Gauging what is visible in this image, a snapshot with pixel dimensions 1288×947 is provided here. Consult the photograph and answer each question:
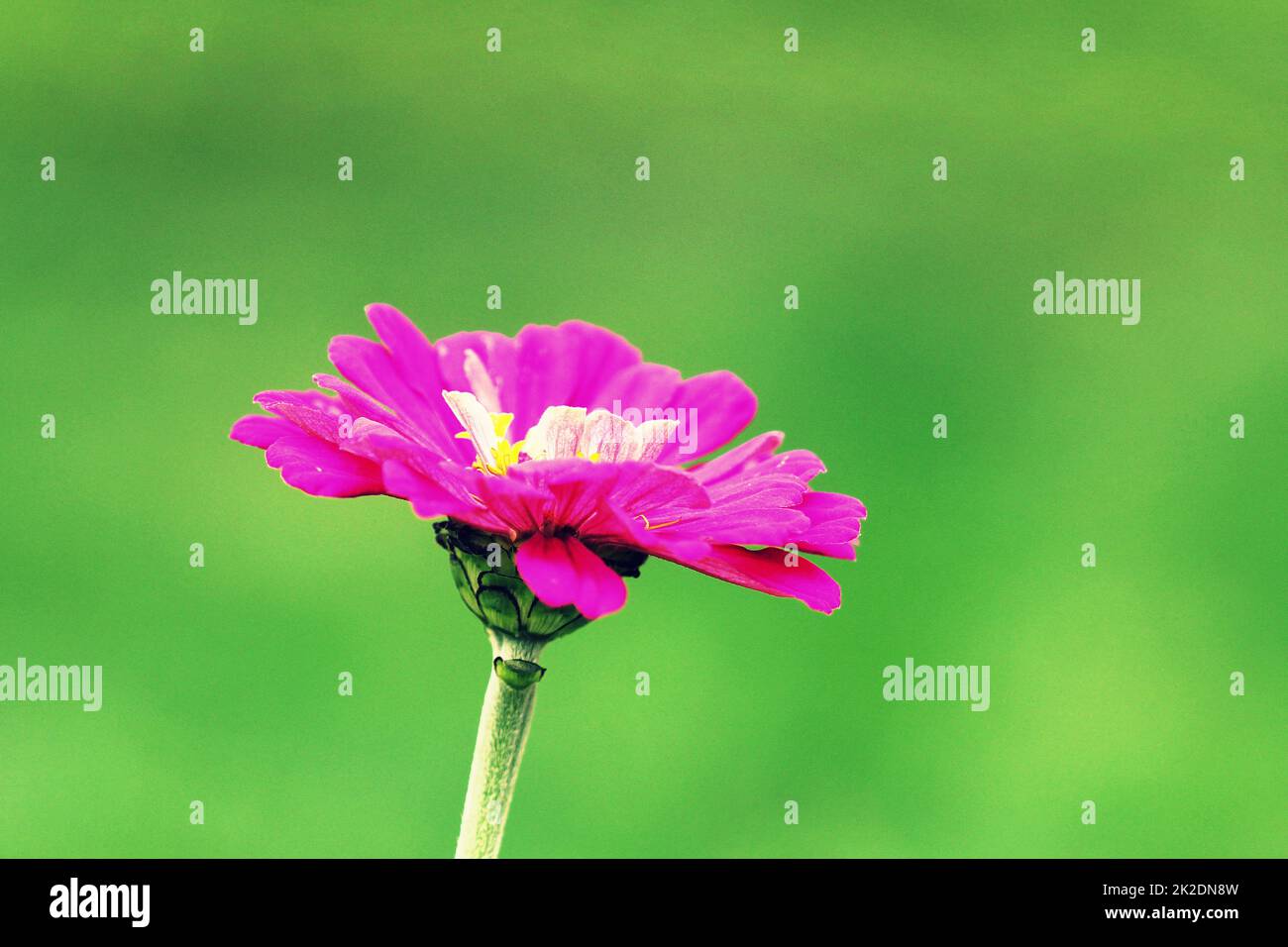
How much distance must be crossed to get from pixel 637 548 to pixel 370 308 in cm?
19

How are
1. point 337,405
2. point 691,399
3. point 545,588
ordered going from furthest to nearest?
point 691,399
point 337,405
point 545,588

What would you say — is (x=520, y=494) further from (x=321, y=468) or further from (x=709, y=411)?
(x=709, y=411)

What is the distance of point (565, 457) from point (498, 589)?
0.08m

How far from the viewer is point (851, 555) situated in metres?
0.60

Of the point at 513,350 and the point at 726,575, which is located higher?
the point at 513,350

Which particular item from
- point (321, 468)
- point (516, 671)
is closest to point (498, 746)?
point (516, 671)

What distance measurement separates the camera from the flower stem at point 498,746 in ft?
1.85

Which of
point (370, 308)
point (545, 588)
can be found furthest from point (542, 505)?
point (370, 308)

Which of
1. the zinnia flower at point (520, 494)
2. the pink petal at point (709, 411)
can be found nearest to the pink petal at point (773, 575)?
the zinnia flower at point (520, 494)

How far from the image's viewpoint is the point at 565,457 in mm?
644

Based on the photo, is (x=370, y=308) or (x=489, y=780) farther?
(x=370, y=308)

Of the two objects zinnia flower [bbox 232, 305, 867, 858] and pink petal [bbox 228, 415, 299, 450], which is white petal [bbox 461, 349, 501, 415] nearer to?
zinnia flower [bbox 232, 305, 867, 858]

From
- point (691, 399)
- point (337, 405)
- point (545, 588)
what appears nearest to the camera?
point (545, 588)

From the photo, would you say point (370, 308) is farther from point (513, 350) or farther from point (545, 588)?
point (545, 588)
